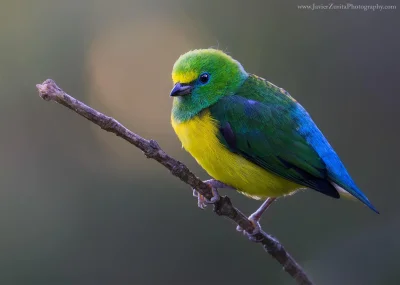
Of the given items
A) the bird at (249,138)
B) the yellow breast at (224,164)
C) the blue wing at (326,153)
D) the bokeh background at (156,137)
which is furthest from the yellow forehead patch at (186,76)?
the bokeh background at (156,137)

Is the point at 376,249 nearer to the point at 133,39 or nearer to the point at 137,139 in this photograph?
the point at 137,139

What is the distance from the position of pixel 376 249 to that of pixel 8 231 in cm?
459

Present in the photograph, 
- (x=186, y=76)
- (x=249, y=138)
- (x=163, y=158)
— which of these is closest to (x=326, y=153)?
(x=249, y=138)

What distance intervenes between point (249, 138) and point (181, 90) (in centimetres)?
61

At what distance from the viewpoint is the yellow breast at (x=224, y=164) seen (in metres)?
4.13

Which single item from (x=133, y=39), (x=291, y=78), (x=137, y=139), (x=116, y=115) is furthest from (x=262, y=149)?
(x=133, y=39)

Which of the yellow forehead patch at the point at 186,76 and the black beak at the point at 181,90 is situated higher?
the yellow forehead patch at the point at 186,76

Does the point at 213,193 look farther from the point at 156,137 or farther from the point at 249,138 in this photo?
the point at 156,137

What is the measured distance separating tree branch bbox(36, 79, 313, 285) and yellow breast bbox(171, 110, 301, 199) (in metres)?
0.32

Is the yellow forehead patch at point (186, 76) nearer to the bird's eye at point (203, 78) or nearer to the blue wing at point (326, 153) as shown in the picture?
the bird's eye at point (203, 78)

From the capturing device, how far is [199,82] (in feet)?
14.7

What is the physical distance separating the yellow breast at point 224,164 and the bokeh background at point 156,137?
2445 millimetres

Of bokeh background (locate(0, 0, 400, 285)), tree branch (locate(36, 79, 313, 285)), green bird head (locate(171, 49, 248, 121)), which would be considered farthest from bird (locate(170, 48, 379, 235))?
bokeh background (locate(0, 0, 400, 285))

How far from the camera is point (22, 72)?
860 centimetres
